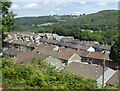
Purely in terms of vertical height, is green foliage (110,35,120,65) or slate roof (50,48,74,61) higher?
green foliage (110,35,120,65)

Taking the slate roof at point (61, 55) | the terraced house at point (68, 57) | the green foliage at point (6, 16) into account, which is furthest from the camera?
the slate roof at point (61, 55)

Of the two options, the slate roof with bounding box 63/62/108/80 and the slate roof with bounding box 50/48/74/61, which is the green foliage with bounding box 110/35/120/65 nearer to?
the slate roof with bounding box 63/62/108/80

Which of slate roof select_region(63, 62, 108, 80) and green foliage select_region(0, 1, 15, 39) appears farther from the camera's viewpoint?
slate roof select_region(63, 62, 108, 80)

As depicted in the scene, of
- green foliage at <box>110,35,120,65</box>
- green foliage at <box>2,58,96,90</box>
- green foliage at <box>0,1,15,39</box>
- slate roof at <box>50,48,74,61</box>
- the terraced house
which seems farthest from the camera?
slate roof at <box>50,48,74,61</box>

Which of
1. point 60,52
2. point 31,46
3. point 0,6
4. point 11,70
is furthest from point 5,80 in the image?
point 31,46

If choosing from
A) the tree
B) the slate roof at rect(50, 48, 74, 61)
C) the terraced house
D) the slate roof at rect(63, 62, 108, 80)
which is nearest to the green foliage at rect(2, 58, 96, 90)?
the terraced house

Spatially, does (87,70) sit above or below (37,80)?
below

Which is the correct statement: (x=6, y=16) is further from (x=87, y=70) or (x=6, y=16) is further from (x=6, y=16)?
(x=87, y=70)

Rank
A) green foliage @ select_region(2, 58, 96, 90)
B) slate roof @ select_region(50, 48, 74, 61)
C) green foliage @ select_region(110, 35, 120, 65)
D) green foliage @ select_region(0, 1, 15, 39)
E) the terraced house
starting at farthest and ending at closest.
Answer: slate roof @ select_region(50, 48, 74, 61)
green foliage @ select_region(110, 35, 120, 65)
the terraced house
green foliage @ select_region(0, 1, 15, 39)
green foliage @ select_region(2, 58, 96, 90)

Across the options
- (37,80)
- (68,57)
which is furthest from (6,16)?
(68,57)

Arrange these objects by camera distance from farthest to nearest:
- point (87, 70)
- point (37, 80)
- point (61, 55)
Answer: point (61, 55), point (87, 70), point (37, 80)

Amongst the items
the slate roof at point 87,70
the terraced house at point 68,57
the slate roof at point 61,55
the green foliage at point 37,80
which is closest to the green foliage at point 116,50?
the terraced house at point 68,57

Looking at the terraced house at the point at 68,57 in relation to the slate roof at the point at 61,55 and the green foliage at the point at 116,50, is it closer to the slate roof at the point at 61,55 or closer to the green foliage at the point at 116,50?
the slate roof at the point at 61,55

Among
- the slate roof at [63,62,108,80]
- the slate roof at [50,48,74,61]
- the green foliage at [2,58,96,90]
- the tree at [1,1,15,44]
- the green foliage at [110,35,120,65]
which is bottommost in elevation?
the slate roof at [50,48,74,61]
